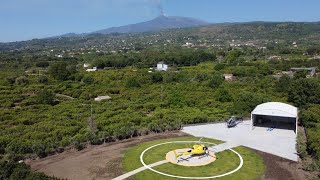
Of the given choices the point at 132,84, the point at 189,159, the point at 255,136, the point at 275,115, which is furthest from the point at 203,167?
the point at 132,84

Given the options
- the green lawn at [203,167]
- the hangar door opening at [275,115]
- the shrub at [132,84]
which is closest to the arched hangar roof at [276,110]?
the hangar door opening at [275,115]

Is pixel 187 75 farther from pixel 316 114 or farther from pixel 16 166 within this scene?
pixel 16 166

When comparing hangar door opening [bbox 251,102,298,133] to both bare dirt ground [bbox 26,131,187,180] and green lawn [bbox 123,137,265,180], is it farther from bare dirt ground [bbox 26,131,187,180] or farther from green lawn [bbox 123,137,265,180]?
Result: bare dirt ground [bbox 26,131,187,180]

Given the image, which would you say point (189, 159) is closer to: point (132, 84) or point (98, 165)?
point (98, 165)

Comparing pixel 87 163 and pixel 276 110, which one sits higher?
pixel 276 110

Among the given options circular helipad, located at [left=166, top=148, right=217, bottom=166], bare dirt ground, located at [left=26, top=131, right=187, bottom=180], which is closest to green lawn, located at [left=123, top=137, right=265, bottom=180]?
circular helipad, located at [left=166, top=148, right=217, bottom=166]

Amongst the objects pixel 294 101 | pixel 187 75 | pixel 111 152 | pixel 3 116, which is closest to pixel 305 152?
pixel 111 152

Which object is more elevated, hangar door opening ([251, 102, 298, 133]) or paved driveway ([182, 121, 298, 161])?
hangar door opening ([251, 102, 298, 133])
